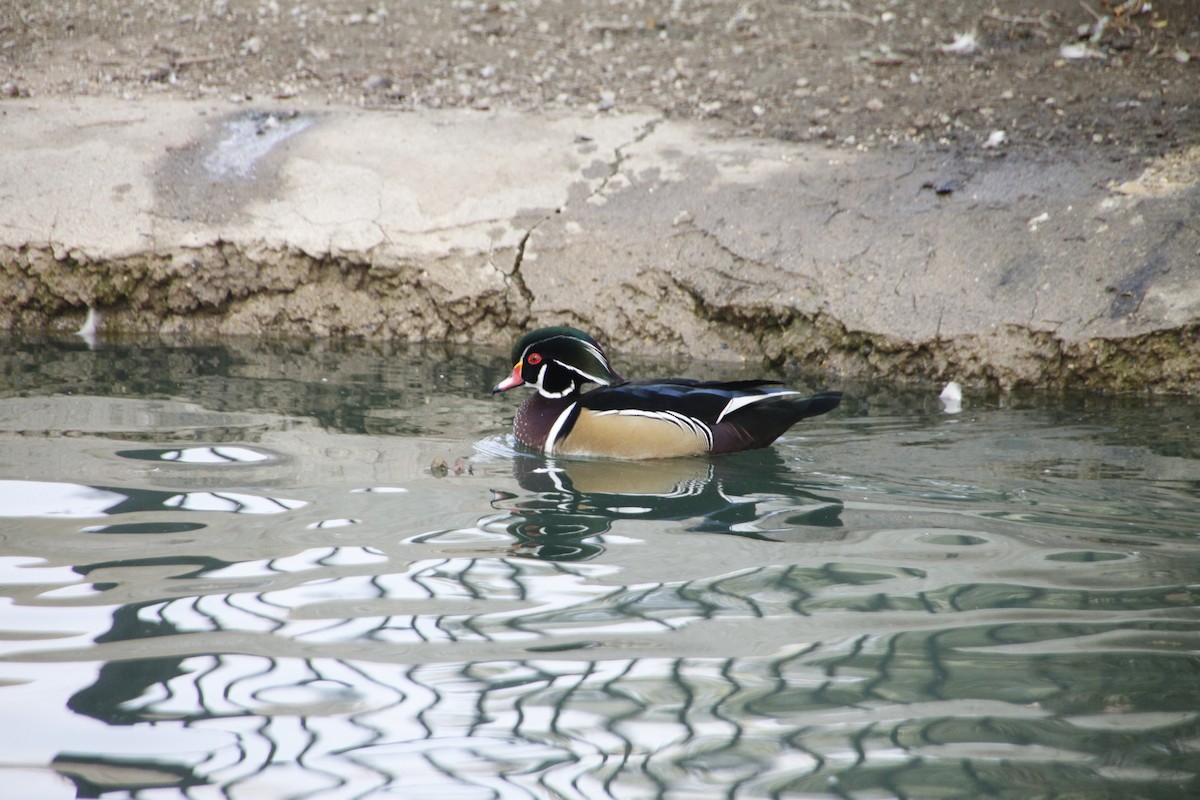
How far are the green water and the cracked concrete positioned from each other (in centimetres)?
112

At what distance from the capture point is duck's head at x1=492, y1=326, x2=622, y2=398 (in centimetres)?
541

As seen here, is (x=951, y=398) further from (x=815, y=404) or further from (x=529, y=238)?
(x=529, y=238)

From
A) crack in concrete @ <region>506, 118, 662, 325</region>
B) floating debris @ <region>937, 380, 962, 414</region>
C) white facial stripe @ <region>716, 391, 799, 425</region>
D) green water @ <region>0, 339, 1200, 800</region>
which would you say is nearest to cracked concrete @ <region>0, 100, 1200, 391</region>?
crack in concrete @ <region>506, 118, 662, 325</region>

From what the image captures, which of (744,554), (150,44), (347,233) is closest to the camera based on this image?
(744,554)

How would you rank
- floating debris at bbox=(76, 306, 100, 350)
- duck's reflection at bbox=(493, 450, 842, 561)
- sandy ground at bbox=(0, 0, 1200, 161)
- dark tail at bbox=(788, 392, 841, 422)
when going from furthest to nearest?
1. sandy ground at bbox=(0, 0, 1200, 161)
2. floating debris at bbox=(76, 306, 100, 350)
3. dark tail at bbox=(788, 392, 841, 422)
4. duck's reflection at bbox=(493, 450, 842, 561)

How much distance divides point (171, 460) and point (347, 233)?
2.72 metres

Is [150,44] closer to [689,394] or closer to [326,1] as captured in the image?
[326,1]

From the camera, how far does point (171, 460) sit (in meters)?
4.71

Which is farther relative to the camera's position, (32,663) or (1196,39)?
(1196,39)

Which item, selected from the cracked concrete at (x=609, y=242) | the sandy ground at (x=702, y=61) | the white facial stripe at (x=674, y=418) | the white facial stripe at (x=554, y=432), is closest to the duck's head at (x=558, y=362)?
the white facial stripe at (x=554, y=432)

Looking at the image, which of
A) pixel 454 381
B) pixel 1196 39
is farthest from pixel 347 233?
pixel 1196 39

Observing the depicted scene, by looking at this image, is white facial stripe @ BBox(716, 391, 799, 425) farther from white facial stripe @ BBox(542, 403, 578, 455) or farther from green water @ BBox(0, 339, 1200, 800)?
white facial stripe @ BBox(542, 403, 578, 455)

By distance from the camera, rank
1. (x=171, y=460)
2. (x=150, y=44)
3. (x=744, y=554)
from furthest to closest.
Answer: (x=150, y=44) < (x=171, y=460) < (x=744, y=554)

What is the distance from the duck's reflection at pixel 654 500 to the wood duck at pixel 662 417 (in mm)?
74
